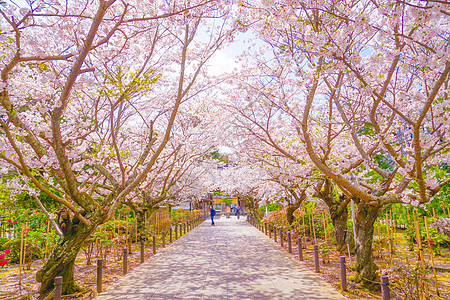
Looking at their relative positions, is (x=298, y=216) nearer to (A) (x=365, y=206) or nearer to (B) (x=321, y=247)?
(B) (x=321, y=247)

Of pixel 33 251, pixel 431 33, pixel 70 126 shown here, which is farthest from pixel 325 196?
pixel 33 251

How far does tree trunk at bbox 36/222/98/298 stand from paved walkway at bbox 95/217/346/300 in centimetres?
76

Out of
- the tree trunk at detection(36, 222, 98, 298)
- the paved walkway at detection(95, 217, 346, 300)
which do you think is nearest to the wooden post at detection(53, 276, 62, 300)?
the tree trunk at detection(36, 222, 98, 298)

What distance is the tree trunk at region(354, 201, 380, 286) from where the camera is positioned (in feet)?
19.2

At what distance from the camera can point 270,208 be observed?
25844mm

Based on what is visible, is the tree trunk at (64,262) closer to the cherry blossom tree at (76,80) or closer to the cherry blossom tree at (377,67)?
the cherry blossom tree at (76,80)

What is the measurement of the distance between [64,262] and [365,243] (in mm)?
6298

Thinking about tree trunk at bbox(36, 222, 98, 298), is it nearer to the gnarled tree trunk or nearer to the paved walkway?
the gnarled tree trunk

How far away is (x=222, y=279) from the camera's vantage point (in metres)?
6.87

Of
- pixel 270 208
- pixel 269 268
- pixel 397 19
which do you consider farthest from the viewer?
pixel 270 208

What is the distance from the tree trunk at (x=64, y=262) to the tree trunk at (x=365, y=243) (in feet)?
18.8

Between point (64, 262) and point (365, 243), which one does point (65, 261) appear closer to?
point (64, 262)

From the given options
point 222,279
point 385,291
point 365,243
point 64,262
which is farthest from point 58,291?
point 365,243

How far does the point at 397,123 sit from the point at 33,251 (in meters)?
12.2
